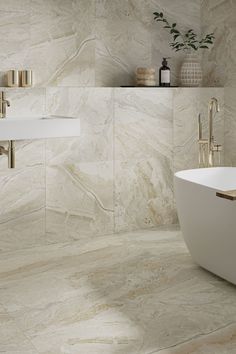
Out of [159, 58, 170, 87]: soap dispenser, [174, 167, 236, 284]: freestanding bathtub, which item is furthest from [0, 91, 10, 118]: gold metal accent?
[159, 58, 170, 87]: soap dispenser

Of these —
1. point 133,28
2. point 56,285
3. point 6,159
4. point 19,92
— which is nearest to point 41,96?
point 19,92

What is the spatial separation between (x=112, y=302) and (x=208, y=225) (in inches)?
28.3

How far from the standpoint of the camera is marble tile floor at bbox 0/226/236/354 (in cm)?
239

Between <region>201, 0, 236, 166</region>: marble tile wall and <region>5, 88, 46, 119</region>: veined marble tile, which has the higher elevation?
<region>201, 0, 236, 166</region>: marble tile wall

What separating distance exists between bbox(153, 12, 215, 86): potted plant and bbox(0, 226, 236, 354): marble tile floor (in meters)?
1.47

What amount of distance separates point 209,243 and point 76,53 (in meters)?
1.88

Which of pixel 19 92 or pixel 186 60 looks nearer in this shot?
pixel 19 92

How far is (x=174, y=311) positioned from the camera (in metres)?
2.72

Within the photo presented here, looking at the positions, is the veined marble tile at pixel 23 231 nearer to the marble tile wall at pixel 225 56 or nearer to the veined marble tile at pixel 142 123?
the veined marble tile at pixel 142 123

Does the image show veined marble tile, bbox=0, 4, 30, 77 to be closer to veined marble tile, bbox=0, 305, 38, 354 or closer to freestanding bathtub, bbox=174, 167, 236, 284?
freestanding bathtub, bbox=174, 167, 236, 284

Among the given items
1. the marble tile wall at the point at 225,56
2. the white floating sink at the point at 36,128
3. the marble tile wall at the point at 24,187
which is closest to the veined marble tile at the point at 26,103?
the marble tile wall at the point at 24,187

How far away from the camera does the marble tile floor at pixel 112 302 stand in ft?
7.85

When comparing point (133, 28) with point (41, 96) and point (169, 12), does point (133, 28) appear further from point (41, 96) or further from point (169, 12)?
point (41, 96)

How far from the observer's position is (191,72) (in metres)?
A: 4.46
